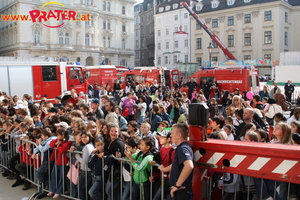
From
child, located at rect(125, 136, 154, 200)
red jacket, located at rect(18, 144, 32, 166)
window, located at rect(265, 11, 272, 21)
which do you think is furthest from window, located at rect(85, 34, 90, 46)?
child, located at rect(125, 136, 154, 200)

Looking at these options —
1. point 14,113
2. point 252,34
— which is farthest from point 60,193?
point 252,34

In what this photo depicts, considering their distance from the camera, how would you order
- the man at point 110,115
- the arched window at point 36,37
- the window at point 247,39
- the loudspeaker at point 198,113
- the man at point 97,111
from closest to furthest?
the loudspeaker at point 198,113 < the man at point 110,115 < the man at point 97,111 < the arched window at point 36,37 < the window at point 247,39

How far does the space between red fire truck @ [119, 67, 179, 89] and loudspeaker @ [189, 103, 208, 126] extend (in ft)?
67.0

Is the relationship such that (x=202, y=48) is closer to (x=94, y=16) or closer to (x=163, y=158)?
(x=94, y=16)

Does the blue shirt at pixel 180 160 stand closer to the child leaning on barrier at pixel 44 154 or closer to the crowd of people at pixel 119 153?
the crowd of people at pixel 119 153

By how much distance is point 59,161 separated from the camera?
19.5ft

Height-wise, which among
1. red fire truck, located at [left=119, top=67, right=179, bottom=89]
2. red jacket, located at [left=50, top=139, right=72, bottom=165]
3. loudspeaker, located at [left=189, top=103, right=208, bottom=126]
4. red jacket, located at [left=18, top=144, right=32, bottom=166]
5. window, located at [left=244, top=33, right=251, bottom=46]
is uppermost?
window, located at [left=244, top=33, right=251, bottom=46]

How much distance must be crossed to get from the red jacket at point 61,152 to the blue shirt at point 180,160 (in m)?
2.64

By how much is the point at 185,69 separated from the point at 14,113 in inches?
1476

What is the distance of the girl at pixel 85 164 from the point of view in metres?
5.52

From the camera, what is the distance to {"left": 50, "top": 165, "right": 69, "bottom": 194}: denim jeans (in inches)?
237

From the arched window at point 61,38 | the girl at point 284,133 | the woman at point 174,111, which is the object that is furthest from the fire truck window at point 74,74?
the arched window at point 61,38

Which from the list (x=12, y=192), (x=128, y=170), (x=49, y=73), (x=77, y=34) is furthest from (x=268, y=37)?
(x=128, y=170)

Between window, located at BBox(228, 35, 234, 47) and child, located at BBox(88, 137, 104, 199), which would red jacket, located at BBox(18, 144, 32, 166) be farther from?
window, located at BBox(228, 35, 234, 47)
